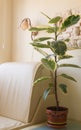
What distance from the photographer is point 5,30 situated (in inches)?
121

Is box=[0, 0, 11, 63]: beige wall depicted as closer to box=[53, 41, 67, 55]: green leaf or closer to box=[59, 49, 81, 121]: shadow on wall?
box=[59, 49, 81, 121]: shadow on wall

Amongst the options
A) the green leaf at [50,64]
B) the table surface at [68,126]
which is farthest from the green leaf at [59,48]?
the table surface at [68,126]

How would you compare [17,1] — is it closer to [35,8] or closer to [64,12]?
[35,8]

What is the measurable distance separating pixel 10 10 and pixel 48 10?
0.69 metres

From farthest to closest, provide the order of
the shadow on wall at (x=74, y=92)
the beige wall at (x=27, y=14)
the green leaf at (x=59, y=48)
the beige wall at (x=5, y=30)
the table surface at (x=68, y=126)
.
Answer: the beige wall at (x=5, y=30) < the beige wall at (x=27, y=14) < the shadow on wall at (x=74, y=92) < the table surface at (x=68, y=126) < the green leaf at (x=59, y=48)

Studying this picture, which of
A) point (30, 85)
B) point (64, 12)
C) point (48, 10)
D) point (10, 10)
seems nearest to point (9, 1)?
point (10, 10)

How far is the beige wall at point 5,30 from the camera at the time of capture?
304 cm

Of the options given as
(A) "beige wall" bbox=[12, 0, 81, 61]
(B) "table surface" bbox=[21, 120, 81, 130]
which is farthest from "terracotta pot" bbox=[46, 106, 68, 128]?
(A) "beige wall" bbox=[12, 0, 81, 61]

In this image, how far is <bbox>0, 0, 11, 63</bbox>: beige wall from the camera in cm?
304

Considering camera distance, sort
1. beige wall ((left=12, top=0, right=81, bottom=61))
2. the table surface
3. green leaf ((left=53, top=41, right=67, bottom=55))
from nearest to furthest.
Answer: green leaf ((left=53, top=41, right=67, bottom=55)) < the table surface < beige wall ((left=12, top=0, right=81, bottom=61))

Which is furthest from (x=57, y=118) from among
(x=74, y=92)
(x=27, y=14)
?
(x=27, y=14)

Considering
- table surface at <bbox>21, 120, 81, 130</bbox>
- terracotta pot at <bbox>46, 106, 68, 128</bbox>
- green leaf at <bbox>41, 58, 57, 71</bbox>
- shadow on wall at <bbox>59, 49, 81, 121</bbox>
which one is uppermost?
green leaf at <bbox>41, 58, 57, 71</bbox>

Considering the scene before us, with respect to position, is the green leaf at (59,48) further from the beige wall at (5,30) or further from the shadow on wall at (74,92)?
the beige wall at (5,30)

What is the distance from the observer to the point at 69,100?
2.44 meters
